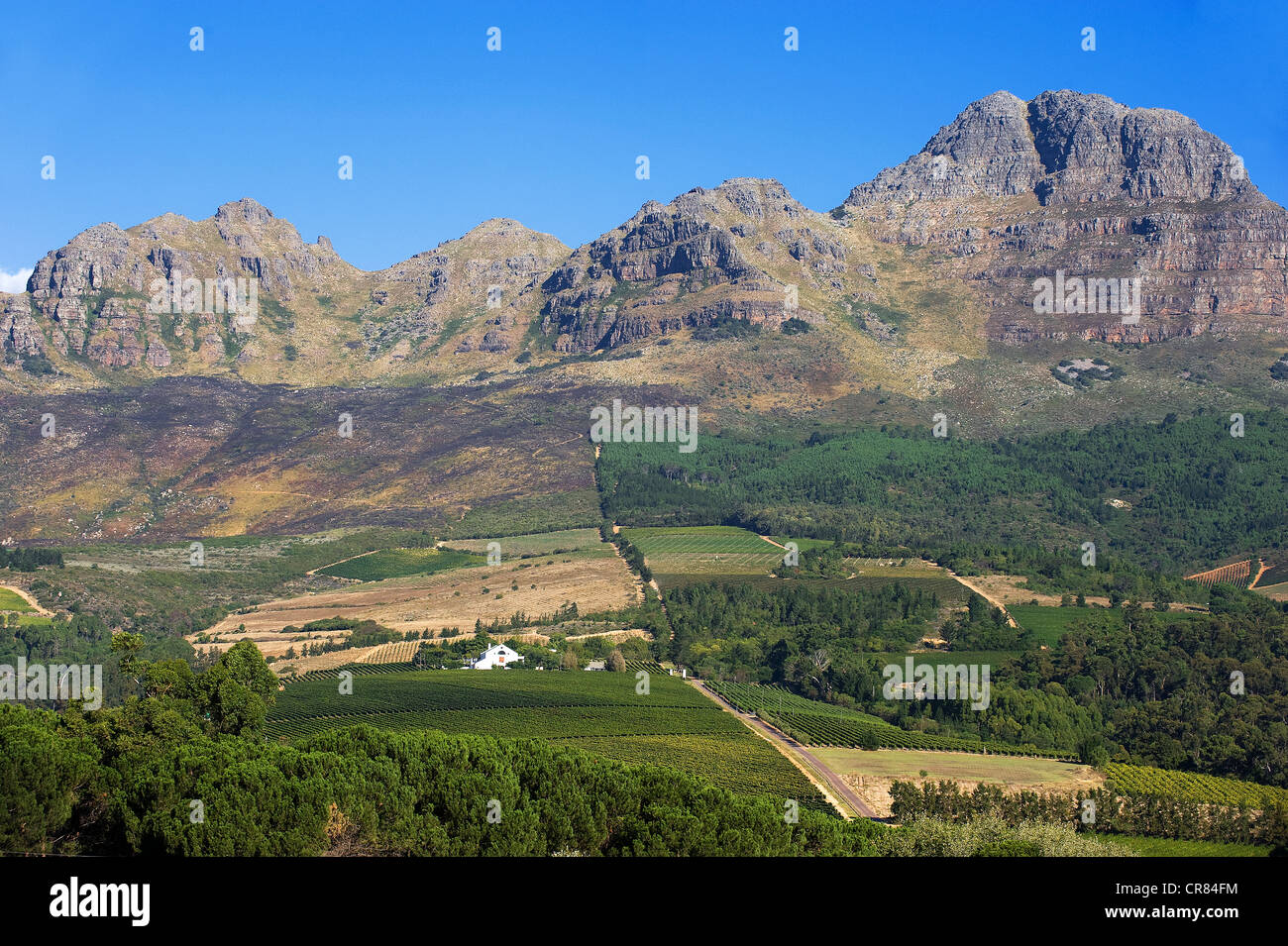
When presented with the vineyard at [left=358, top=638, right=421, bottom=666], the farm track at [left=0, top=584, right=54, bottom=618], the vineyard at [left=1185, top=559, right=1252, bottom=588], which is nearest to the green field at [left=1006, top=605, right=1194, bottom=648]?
the vineyard at [left=1185, top=559, right=1252, bottom=588]

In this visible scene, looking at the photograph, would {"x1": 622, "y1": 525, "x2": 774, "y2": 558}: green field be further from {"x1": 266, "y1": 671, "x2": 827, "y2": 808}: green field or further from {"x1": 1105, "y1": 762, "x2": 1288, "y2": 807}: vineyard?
{"x1": 1105, "y1": 762, "x2": 1288, "y2": 807}: vineyard

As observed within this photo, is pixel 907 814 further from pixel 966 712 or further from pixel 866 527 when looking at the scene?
pixel 866 527

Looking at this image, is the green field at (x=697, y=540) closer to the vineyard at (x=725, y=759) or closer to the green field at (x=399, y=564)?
the green field at (x=399, y=564)

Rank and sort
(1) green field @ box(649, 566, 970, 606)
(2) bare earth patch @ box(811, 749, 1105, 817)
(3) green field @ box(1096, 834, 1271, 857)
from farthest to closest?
(1) green field @ box(649, 566, 970, 606) < (2) bare earth patch @ box(811, 749, 1105, 817) < (3) green field @ box(1096, 834, 1271, 857)

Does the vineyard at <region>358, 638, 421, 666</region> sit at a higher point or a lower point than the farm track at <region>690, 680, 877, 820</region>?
higher

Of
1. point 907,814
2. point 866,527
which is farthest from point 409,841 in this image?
point 866,527

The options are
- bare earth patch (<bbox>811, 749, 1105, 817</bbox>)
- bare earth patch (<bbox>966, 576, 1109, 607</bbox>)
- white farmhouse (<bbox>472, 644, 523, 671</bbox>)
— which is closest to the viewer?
bare earth patch (<bbox>811, 749, 1105, 817</bbox>)

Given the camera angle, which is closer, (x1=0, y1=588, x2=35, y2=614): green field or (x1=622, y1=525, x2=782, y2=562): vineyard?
(x1=0, y1=588, x2=35, y2=614): green field
